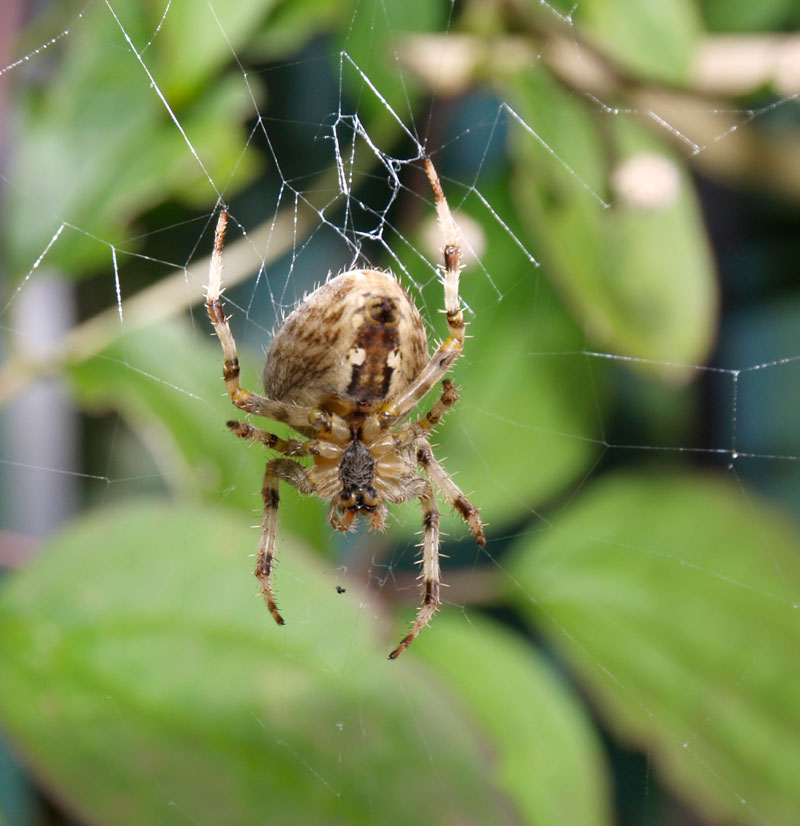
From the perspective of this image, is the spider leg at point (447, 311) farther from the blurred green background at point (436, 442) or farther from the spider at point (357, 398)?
the blurred green background at point (436, 442)

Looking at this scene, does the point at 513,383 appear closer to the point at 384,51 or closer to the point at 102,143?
the point at 384,51

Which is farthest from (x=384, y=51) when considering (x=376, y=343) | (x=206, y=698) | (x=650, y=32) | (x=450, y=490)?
(x=206, y=698)

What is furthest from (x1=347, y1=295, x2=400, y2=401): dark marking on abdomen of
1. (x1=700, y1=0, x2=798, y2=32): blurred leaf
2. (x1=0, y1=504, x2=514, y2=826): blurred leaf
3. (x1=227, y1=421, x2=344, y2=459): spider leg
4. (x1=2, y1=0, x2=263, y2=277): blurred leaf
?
(x1=700, y1=0, x2=798, y2=32): blurred leaf

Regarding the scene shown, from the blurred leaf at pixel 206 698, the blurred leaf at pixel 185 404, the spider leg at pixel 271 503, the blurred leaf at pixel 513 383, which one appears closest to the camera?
the blurred leaf at pixel 206 698

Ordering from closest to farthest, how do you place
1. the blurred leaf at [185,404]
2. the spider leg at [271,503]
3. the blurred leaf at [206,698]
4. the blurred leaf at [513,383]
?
the blurred leaf at [206,698] < the spider leg at [271,503] < the blurred leaf at [185,404] < the blurred leaf at [513,383]

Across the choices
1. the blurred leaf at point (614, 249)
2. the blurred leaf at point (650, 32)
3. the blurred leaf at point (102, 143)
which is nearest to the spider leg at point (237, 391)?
the blurred leaf at point (102, 143)

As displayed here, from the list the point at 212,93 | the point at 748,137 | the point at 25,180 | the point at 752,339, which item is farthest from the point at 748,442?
the point at 25,180
